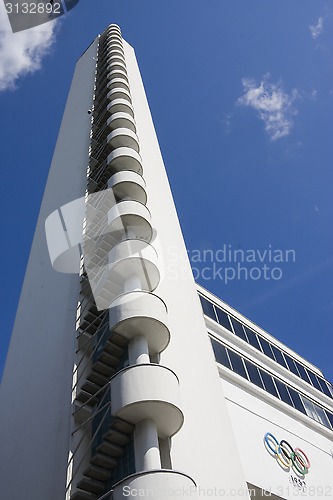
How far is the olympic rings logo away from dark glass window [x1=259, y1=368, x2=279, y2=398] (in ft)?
9.47

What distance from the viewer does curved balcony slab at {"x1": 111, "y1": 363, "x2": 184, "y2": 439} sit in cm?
1138

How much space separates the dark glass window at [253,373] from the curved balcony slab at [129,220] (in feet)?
29.4

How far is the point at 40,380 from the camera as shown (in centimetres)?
1590

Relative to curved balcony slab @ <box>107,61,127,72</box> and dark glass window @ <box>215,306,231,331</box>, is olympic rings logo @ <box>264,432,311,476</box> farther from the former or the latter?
curved balcony slab @ <box>107,61,127,72</box>

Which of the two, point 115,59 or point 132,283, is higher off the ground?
point 115,59

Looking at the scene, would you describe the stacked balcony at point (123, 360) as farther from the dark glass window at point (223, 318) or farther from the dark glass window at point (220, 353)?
the dark glass window at point (223, 318)

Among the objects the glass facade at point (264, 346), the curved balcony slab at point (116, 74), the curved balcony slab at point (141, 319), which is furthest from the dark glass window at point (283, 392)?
the curved balcony slab at point (116, 74)

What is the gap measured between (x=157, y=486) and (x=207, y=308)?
14028 mm

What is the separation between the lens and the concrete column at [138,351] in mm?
12977

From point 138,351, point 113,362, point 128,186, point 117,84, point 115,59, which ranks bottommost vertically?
point 138,351

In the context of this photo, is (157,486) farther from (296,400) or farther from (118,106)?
(118,106)

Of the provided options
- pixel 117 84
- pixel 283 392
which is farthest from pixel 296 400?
pixel 117 84

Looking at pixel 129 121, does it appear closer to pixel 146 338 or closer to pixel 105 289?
pixel 105 289

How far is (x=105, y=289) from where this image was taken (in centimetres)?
1648
